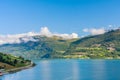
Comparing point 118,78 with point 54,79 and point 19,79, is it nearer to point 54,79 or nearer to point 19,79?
point 54,79

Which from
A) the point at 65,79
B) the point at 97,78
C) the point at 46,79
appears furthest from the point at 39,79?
the point at 97,78

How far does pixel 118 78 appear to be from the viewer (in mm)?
181625

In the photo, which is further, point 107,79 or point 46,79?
point 46,79

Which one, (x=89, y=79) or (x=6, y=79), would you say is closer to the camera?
(x=89, y=79)

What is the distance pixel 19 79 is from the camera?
626 feet

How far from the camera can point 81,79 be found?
185000 mm

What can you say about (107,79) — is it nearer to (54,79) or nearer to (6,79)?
(54,79)

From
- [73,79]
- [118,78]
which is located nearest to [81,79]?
[73,79]

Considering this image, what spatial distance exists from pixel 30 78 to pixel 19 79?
7636 mm

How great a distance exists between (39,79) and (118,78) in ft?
139

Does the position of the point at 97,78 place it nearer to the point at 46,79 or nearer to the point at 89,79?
the point at 89,79

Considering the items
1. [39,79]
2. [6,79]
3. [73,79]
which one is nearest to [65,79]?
[73,79]

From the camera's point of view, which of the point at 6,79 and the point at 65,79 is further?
the point at 6,79

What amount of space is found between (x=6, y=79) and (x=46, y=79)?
22465 millimetres
